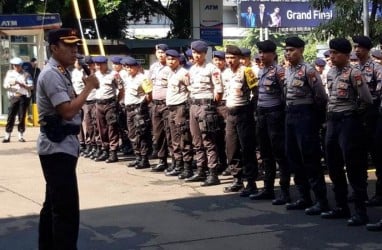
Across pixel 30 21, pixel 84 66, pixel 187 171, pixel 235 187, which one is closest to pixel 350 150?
pixel 235 187

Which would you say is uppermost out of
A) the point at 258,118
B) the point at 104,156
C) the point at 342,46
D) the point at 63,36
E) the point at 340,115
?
the point at 63,36

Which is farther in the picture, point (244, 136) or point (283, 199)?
point (244, 136)

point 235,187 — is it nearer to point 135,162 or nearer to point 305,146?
point 305,146

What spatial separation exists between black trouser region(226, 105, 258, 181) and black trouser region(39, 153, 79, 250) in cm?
394

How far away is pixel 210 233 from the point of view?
7148 millimetres

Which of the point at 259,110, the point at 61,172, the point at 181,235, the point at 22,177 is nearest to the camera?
the point at 61,172

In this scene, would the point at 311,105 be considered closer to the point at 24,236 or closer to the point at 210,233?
the point at 210,233

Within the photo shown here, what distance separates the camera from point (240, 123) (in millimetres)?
9109

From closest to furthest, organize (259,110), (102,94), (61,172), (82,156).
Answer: (61,172) → (259,110) → (102,94) → (82,156)

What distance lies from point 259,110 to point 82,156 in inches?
237

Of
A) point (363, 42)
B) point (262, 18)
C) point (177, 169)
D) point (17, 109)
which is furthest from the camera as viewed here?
point (262, 18)

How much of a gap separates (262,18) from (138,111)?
2330cm

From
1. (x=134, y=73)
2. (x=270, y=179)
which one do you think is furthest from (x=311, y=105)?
(x=134, y=73)

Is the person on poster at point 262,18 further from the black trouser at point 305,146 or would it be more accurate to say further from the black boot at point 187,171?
the black trouser at point 305,146
